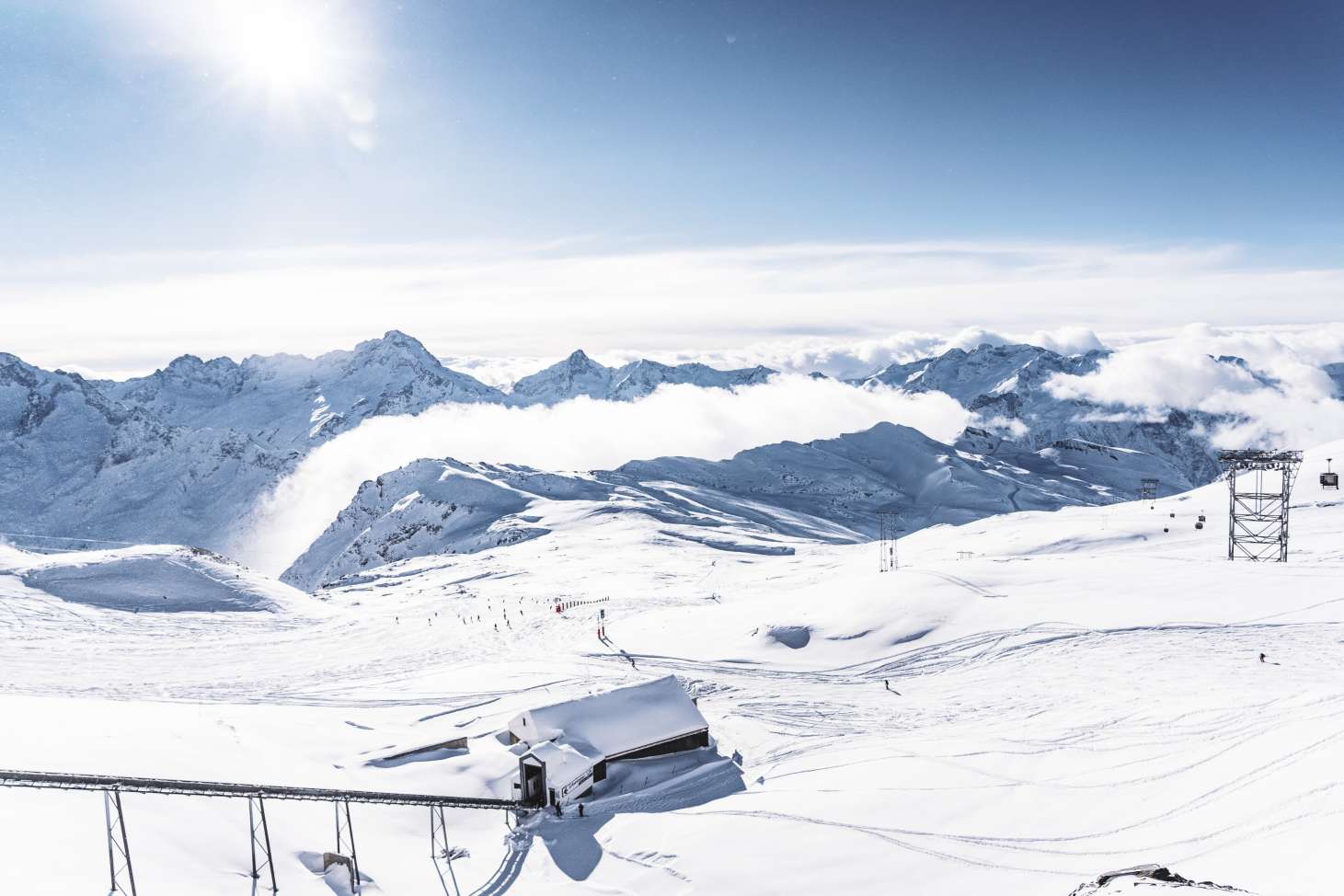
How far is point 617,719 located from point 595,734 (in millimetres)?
1449

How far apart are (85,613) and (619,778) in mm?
59706

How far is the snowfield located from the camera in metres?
23.7

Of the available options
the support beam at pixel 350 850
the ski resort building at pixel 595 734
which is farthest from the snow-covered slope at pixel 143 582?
the support beam at pixel 350 850

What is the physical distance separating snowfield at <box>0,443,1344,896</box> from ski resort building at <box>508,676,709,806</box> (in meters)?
1.24

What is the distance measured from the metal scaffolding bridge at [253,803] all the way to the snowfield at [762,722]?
0.58 m

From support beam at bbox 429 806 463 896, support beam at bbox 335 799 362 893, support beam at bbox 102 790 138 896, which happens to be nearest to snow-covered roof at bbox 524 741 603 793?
support beam at bbox 429 806 463 896

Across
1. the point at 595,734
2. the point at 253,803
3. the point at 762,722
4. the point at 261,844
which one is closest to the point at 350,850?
the point at 261,844

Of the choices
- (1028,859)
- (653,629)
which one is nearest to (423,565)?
(653,629)

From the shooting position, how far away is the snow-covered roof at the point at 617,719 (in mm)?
37000

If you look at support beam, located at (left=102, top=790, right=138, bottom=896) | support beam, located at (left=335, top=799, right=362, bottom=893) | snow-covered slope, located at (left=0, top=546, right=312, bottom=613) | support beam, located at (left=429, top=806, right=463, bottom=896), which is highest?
support beam, located at (left=102, top=790, right=138, bottom=896)

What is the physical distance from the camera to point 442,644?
214ft

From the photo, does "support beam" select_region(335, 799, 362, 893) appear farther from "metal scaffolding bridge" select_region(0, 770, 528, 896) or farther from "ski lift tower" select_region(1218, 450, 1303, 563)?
"ski lift tower" select_region(1218, 450, 1303, 563)

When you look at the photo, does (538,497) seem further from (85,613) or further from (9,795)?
(9,795)

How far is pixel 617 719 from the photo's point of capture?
127 ft
